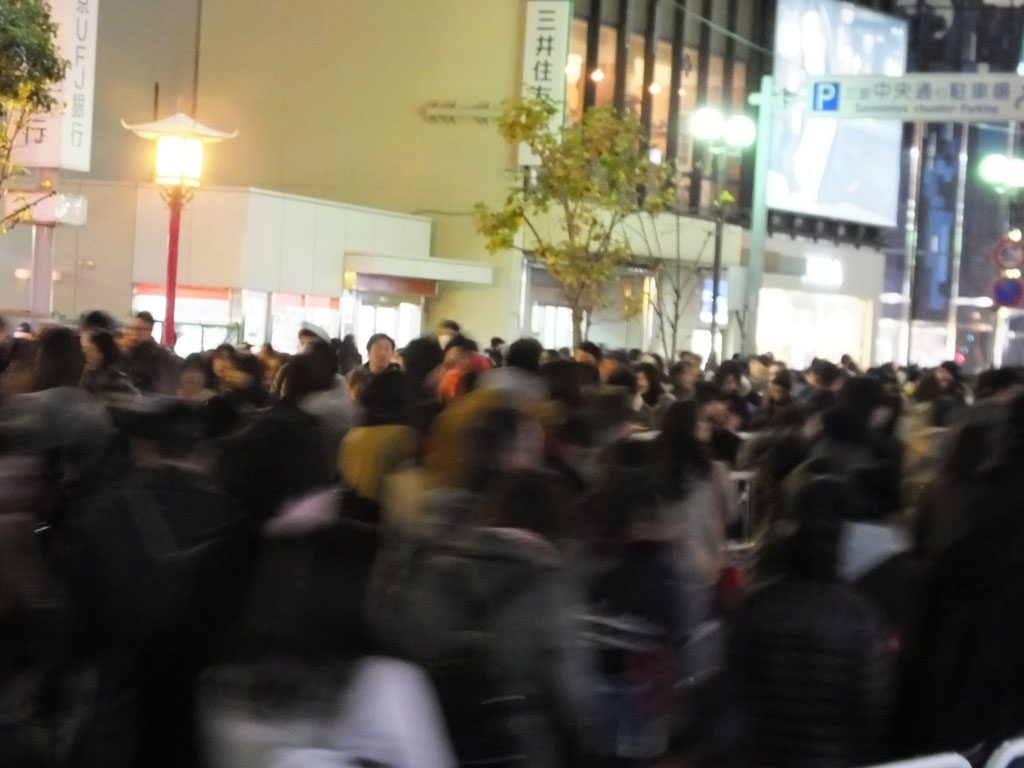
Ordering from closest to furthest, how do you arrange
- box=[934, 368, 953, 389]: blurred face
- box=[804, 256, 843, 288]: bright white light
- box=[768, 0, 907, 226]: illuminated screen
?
box=[934, 368, 953, 389]: blurred face
box=[768, 0, 907, 226]: illuminated screen
box=[804, 256, 843, 288]: bright white light

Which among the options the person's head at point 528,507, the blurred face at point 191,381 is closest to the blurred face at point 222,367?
the blurred face at point 191,381

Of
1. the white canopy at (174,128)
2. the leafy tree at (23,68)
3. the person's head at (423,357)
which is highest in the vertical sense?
the leafy tree at (23,68)

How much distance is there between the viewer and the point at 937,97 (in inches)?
904

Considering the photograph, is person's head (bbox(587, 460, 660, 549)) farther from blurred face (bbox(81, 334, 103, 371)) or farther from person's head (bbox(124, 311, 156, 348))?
person's head (bbox(124, 311, 156, 348))

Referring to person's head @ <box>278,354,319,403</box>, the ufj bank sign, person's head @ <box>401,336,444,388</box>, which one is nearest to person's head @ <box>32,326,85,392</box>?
person's head @ <box>278,354,319,403</box>

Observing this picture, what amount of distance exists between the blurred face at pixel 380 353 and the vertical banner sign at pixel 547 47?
18374mm

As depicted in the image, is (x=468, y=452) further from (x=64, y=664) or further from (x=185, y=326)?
(x=185, y=326)

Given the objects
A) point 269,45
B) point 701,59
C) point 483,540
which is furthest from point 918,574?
point 701,59

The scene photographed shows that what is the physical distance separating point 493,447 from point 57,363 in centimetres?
310

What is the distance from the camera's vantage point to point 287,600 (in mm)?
4148

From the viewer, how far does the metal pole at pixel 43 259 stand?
24.0m

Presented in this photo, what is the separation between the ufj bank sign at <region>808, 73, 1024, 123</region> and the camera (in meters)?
22.8

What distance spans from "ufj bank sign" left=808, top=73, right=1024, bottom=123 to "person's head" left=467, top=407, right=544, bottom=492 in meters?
18.1

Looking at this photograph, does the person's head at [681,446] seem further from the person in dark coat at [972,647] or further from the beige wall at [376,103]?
the beige wall at [376,103]
